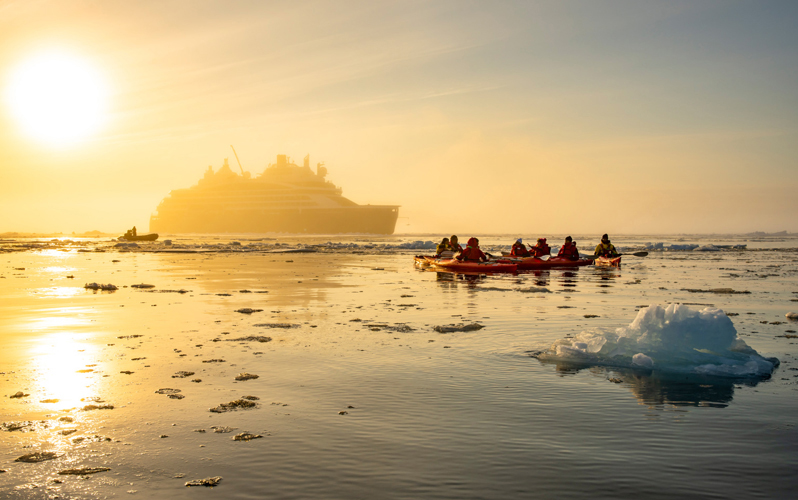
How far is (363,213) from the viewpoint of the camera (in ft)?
364

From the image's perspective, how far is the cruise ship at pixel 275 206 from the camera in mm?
110625

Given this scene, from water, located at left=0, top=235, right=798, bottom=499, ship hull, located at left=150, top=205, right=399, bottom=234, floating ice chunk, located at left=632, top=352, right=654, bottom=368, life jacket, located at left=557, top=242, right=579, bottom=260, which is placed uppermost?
ship hull, located at left=150, top=205, right=399, bottom=234

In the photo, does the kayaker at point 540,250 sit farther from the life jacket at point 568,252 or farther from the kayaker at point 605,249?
the kayaker at point 605,249

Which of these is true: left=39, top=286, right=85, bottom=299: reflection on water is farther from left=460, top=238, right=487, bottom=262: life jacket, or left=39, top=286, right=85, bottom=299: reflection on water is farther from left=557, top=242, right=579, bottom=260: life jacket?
left=557, top=242, right=579, bottom=260: life jacket

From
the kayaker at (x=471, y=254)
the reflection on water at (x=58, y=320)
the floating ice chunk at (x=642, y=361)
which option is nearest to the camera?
the floating ice chunk at (x=642, y=361)

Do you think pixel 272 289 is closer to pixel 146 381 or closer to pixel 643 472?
pixel 146 381

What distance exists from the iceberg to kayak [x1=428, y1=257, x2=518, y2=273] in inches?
641

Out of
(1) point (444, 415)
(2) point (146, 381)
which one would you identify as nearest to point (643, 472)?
(1) point (444, 415)

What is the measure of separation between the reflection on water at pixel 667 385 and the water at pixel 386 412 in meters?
0.03

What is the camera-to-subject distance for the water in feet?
12.8

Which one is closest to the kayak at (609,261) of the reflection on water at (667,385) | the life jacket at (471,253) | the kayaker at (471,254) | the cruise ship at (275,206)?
the kayaker at (471,254)

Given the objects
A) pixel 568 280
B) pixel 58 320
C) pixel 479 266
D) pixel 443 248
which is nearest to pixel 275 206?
pixel 443 248

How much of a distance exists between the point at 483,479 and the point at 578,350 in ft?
13.4

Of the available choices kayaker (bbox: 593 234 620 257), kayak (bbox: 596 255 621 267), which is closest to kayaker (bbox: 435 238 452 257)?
kayak (bbox: 596 255 621 267)
